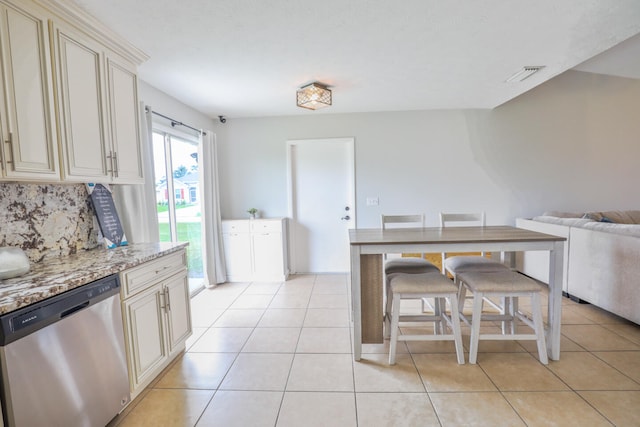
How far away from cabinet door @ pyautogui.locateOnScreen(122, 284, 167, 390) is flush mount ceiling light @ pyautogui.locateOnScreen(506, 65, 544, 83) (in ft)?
12.2

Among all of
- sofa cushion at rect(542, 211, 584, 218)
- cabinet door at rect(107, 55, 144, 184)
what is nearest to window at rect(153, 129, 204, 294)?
cabinet door at rect(107, 55, 144, 184)

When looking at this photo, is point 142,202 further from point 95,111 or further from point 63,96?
point 63,96

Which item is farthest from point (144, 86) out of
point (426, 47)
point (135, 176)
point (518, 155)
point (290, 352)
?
point (518, 155)

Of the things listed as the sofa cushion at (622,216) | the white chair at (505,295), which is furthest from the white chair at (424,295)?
the sofa cushion at (622,216)

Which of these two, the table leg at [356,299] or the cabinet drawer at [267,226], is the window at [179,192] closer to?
the cabinet drawer at [267,226]

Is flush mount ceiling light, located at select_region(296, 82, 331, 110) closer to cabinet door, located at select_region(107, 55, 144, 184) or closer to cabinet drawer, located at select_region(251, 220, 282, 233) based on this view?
cabinet door, located at select_region(107, 55, 144, 184)

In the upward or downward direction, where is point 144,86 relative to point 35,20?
upward

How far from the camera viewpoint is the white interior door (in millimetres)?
4234

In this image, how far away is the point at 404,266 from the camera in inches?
96.3

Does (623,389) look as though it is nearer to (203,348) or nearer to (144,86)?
(203,348)

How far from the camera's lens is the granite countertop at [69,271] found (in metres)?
1.15

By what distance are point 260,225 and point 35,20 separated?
9.32 ft

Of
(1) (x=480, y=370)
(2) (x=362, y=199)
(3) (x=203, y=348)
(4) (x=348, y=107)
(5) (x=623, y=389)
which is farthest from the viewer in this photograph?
(2) (x=362, y=199)

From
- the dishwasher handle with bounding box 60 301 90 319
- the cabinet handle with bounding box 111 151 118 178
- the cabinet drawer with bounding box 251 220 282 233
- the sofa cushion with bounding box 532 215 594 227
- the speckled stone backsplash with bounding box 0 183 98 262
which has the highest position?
the cabinet handle with bounding box 111 151 118 178
